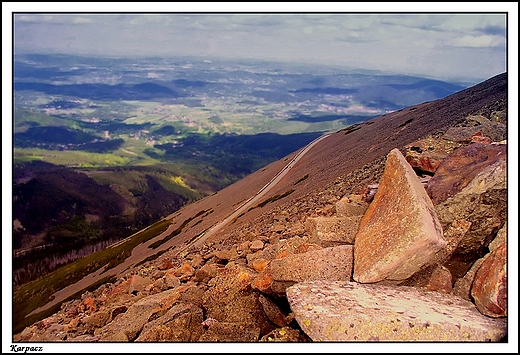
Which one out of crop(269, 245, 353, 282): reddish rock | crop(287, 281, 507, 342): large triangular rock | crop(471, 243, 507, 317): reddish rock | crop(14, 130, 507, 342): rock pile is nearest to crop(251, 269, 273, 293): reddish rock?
crop(14, 130, 507, 342): rock pile

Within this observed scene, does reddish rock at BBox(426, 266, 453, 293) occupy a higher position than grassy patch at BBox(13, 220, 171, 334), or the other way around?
reddish rock at BBox(426, 266, 453, 293)

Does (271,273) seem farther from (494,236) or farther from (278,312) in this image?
(494,236)

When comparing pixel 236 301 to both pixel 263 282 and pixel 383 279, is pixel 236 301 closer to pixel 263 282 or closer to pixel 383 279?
pixel 263 282

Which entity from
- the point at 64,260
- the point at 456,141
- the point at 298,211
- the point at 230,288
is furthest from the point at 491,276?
the point at 64,260

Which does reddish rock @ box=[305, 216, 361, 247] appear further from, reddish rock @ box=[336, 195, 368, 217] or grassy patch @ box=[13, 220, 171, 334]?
grassy patch @ box=[13, 220, 171, 334]

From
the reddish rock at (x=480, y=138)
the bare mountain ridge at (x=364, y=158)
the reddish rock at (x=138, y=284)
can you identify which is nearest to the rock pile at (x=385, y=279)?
the reddish rock at (x=480, y=138)

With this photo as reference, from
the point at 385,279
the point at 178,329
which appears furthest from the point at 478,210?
the point at 178,329
